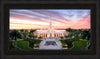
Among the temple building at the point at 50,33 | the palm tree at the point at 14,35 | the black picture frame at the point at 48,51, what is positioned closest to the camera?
the black picture frame at the point at 48,51

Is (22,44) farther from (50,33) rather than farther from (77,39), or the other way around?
(77,39)

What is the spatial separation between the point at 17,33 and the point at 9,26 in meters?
0.38

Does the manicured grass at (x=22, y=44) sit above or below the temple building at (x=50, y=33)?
below

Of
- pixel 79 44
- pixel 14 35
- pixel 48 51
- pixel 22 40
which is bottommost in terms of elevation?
pixel 48 51

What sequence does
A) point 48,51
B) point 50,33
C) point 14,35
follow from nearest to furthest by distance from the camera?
point 48,51, point 14,35, point 50,33

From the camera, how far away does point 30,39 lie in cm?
292

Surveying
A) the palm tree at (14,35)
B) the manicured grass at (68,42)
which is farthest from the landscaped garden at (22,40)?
the manicured grass at (68,42)

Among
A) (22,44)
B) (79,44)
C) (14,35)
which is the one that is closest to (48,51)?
(22,44)

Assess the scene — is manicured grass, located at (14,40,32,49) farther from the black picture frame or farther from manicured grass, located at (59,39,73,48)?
manicured grass, located at (59,39,73,48)

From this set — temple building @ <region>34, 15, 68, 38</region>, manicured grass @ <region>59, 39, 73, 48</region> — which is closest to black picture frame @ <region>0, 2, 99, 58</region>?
manicured grass @ <region>59, 39, 73, 48</region>

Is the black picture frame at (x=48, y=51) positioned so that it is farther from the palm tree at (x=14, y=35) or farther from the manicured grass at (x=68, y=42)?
the manicured grass at (x=68, y=42)

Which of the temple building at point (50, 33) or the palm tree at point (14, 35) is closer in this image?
the palm tree at point (14, 35)

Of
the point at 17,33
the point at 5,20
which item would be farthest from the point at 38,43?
the point at 5,20

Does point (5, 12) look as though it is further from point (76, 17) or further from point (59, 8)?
point (76, 17)
